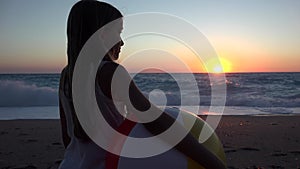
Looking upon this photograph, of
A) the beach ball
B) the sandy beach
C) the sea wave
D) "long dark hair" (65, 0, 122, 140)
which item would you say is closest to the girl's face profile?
"long dark hair" (65, 0, 122, 140)

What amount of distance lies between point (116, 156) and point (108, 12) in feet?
2.55

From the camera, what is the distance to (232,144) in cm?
620

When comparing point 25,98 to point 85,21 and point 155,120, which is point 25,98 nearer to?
point 85,21

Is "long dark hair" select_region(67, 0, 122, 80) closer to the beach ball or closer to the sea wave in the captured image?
the beach ball

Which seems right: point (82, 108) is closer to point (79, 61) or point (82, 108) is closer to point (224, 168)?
point (79, 61)

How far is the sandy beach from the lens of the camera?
16.9ft

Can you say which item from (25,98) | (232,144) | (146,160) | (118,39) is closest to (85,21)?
(118,39)

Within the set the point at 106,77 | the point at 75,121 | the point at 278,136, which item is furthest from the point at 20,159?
the point at 278,136

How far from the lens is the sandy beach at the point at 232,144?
16.9 feet

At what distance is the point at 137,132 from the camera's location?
188cm

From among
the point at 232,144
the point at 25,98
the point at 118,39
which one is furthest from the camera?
the point at 25,98

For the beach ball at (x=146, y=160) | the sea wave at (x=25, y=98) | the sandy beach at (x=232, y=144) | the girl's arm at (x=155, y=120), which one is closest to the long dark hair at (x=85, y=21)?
the girl's arm at (x=155, y=120)

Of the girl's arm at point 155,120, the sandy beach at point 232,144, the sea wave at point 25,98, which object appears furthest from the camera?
the sea wave at point 25,98

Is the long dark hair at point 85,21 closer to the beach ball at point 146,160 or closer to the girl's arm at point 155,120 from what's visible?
the girl's arm at point 155,120
